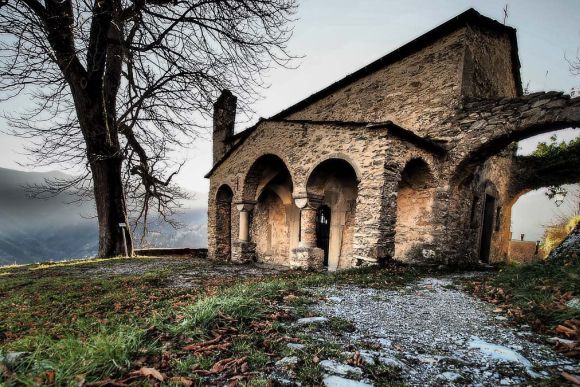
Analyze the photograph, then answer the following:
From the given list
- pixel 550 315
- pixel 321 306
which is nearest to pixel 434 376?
pixel 321 306

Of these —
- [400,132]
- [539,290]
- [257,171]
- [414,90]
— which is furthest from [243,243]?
[539,290]

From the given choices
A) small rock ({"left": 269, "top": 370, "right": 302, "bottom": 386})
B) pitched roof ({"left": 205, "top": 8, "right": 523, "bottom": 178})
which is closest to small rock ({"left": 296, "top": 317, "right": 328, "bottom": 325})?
small rock ({"left": 269, "top": 370, "right": 302, "bottom": 386})

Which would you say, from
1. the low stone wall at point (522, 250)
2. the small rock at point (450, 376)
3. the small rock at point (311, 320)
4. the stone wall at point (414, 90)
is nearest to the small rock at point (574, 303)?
the small rock at point (450, 376)

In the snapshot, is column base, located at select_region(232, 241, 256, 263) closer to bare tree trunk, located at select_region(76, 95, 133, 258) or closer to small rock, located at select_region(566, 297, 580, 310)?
bare tree trunk, located at select_region(76, 95, 133, 258)

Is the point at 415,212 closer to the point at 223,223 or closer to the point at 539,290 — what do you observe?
the point at 539,290

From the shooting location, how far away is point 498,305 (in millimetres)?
3629

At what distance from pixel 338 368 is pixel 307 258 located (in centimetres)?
628

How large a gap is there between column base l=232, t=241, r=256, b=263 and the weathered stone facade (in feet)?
0.21

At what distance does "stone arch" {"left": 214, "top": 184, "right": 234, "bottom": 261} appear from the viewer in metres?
11.6

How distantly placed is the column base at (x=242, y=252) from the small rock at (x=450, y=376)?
8996 millimetres

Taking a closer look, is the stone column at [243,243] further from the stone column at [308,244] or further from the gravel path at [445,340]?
the gravel path at [445,340]

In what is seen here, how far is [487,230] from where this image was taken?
11797mm

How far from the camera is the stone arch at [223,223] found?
1160 centimetres

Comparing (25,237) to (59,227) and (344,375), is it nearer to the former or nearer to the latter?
(59,227)
